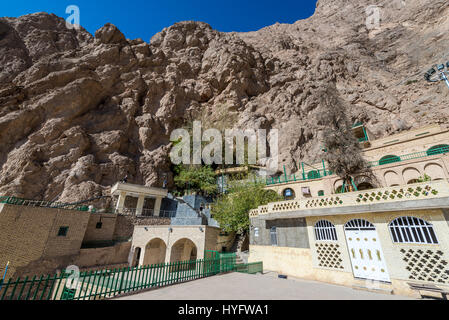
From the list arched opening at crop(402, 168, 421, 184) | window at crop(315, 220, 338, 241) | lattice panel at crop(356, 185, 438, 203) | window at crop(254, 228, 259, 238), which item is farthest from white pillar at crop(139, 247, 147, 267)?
arched opening at crop(402, 168, 421, 184)

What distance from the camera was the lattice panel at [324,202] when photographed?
1055 cm

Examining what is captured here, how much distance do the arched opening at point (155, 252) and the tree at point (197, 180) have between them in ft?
34.7

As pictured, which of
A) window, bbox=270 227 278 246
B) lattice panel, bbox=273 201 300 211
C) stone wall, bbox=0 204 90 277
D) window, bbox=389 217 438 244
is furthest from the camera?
stone wall, bbox=0 204 90 277

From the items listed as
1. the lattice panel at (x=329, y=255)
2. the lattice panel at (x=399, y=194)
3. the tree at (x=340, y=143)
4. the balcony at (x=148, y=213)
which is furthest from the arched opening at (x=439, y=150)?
the balcony at (x=148, y=213)

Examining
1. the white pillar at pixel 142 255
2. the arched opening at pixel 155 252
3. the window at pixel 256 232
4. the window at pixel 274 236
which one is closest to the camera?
the window at pixel 274 236

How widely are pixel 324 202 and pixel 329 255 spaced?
9.04 ft

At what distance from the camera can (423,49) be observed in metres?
33.4

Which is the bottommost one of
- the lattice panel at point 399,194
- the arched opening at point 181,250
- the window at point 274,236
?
the arched opening at point 181,250

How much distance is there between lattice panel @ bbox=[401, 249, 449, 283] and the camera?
7.60m

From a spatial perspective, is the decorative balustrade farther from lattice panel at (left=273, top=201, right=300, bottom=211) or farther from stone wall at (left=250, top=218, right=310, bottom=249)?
stone wall at (left=250, top=218, right=310, bottom=249)

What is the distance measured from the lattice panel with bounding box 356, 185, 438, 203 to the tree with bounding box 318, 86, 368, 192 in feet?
31.8

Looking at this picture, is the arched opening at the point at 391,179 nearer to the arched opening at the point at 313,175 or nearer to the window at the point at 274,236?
the arched opening at the point at 313,175
